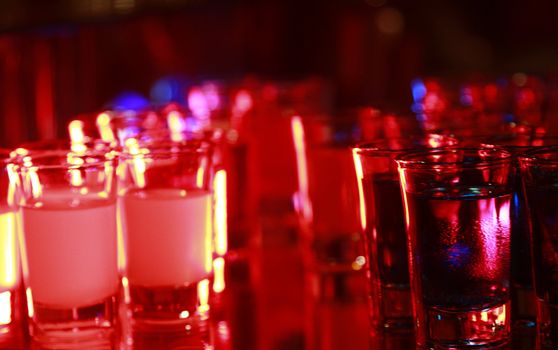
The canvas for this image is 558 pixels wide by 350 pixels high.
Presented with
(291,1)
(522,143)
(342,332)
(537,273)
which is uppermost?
(291,1)

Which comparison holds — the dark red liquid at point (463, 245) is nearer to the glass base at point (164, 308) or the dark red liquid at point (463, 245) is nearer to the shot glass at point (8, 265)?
the glass base at point (164, 308)

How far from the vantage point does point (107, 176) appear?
1231 mm

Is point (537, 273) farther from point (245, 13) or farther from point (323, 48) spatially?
point (323, 48)

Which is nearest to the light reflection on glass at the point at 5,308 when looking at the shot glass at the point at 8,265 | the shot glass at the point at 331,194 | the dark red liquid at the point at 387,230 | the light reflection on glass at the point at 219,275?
the shot glass at the point at 8,265

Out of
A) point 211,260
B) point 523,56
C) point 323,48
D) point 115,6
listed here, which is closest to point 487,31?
point 523,56

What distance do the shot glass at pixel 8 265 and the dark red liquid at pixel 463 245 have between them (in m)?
0.54

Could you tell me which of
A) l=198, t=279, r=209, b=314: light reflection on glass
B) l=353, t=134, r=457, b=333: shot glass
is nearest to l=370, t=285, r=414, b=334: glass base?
l=353, t=134, r=457, b=333: shot glass

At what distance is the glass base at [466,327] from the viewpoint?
107cm

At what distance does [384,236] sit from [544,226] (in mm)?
237

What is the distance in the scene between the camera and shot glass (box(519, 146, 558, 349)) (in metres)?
1.05

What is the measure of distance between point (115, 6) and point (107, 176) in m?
1.19

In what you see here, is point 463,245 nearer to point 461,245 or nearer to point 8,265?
point 461,245

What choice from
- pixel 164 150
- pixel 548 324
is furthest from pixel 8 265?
pixel 548 324

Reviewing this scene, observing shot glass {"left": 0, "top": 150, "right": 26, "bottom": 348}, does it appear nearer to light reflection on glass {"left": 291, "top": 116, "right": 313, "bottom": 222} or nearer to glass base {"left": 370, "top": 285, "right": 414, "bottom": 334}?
glass base {"left": 370, "top": 285, "right": 414, "bottom": 334}
